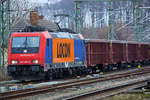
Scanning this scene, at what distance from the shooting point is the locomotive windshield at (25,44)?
18.4m

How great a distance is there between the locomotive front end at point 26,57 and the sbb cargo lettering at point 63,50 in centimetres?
167

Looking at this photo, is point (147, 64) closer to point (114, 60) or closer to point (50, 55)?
point (114, 60)

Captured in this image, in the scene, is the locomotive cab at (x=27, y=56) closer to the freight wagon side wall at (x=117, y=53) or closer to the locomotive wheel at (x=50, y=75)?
the locomotive wheel at (x=50, y=75)

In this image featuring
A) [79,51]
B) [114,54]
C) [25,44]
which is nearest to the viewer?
[25,44]

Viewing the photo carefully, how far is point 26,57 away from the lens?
18.2 metres

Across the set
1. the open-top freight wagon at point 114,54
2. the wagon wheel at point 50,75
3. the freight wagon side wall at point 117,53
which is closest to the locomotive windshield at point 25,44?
the wagon wheel at point 50,75

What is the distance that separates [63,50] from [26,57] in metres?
2.84

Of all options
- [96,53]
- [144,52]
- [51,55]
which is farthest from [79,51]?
[144,52]

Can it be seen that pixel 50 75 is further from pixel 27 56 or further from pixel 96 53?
pixel 96 53

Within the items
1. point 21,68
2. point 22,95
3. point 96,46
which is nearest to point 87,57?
point 96,46

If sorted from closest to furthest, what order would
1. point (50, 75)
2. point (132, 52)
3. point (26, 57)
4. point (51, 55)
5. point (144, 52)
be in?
point (26, 57), point (51, 55), point (50, 75), point (132, 52), point (144, 52)

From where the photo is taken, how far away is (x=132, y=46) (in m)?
32.7

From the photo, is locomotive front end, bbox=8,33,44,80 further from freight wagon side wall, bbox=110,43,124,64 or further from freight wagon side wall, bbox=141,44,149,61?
freight wagon side wall, bbox=141,44,149,61

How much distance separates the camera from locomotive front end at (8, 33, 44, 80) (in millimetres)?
18094
